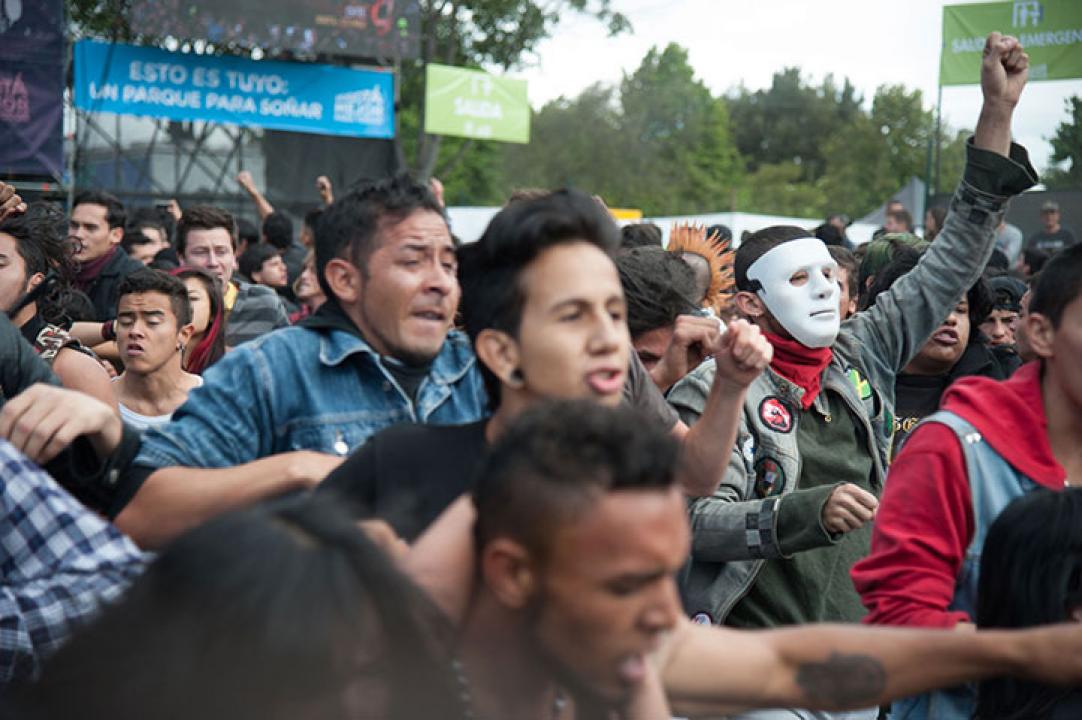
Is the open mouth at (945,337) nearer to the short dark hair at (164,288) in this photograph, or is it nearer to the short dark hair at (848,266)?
the short dark hair at (848,266)

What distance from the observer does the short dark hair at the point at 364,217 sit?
2977mm

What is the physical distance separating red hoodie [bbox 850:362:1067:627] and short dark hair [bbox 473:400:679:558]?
1.04 meters

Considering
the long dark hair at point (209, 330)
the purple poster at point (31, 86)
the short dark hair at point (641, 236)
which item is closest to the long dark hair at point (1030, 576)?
the short dark hair at point (641, 236)

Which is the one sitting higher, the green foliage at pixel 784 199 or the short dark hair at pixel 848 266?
the green foliage at pixel 784 199

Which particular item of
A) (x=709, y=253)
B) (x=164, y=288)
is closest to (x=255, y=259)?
(x=164, y=288)

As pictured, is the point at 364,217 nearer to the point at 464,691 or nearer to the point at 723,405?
the point at 723,405

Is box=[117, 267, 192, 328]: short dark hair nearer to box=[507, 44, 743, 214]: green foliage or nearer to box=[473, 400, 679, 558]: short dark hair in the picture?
box=[473, 400, 679, 558]: short dark hair

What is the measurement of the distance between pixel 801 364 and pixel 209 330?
315cm

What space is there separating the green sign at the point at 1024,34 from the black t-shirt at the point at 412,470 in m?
17.2

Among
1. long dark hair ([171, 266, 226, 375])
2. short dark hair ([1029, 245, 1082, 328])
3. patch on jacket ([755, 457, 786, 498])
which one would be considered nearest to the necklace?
short dark hair ([1029, 245, 1082, 328])

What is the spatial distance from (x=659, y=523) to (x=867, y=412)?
2.57 metres

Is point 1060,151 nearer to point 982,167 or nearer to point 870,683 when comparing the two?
point 982,167

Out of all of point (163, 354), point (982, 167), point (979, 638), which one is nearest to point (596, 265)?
point (979, 638)

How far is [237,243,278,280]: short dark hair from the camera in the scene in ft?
30.5
